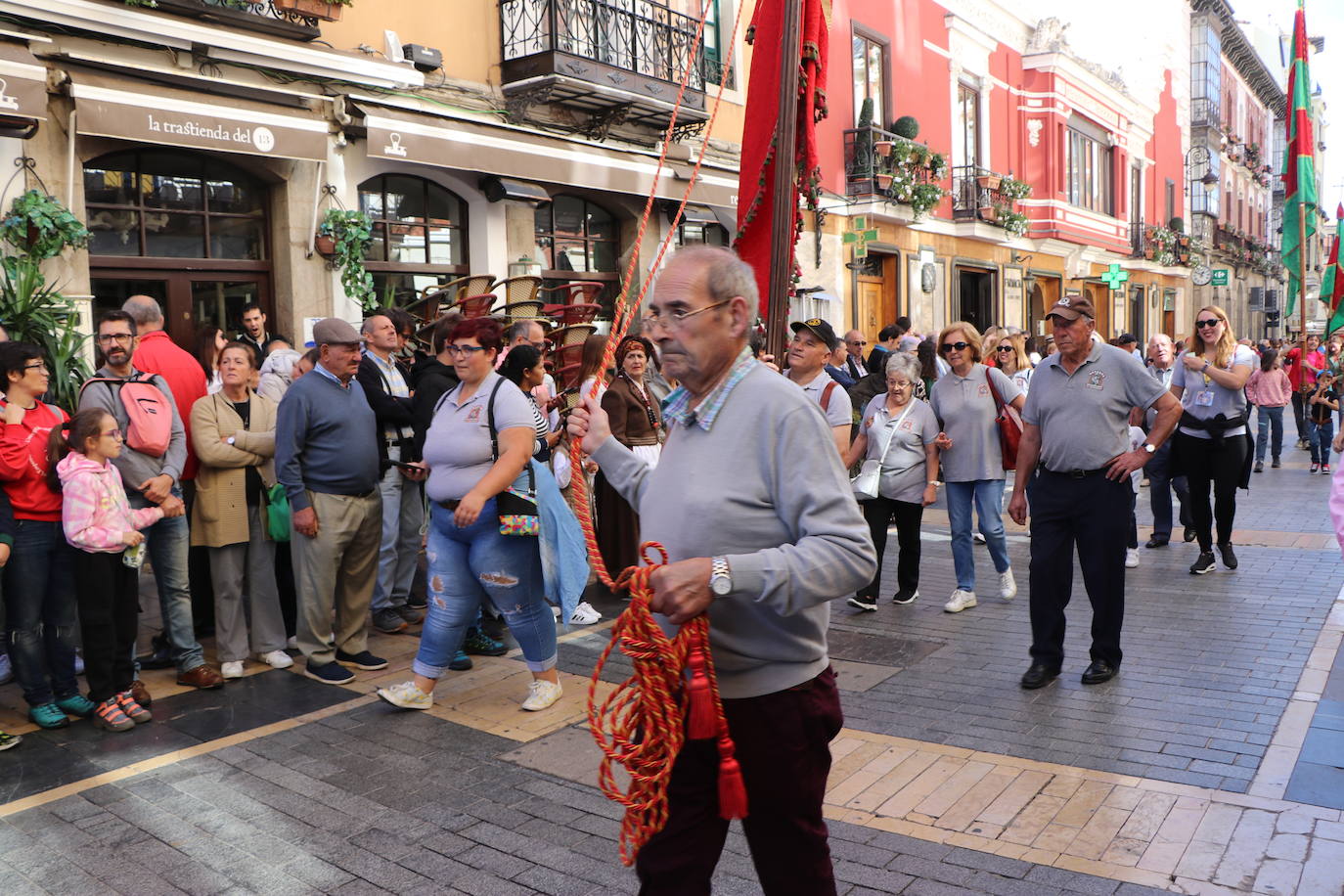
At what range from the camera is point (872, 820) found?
161 inches

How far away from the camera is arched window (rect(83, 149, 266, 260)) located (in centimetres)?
982

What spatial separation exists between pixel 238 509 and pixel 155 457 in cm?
59

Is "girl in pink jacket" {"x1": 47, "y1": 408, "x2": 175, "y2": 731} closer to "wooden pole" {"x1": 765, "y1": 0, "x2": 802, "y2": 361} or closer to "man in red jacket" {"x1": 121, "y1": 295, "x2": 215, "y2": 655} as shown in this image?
"man in red jacket" {"x1": 121, "y1": 295, "x2": 215, "y2": 655}

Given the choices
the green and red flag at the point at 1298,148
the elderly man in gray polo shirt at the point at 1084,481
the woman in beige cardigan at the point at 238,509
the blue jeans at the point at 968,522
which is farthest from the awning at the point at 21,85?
the green and red flag at the point at 1298,148

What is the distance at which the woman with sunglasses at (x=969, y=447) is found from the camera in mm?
7531

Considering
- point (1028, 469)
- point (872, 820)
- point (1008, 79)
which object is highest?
→ point (1008, 79)

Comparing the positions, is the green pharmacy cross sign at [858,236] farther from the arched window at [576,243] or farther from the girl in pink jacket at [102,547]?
the girl in pink jacket at [102,547]

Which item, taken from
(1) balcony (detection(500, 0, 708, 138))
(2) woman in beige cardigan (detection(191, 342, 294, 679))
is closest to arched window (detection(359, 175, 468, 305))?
(1) balcony (detection(500, 0, 708, 138))

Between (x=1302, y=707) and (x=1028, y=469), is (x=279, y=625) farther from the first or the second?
(x=1302, y=707)

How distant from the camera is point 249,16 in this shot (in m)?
9.94

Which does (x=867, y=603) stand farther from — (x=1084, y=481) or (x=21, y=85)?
(x=21, y=85)

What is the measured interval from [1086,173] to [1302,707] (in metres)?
26.4

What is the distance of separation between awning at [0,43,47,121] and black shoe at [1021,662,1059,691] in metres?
7.88

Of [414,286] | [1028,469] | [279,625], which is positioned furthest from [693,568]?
[414,286]
